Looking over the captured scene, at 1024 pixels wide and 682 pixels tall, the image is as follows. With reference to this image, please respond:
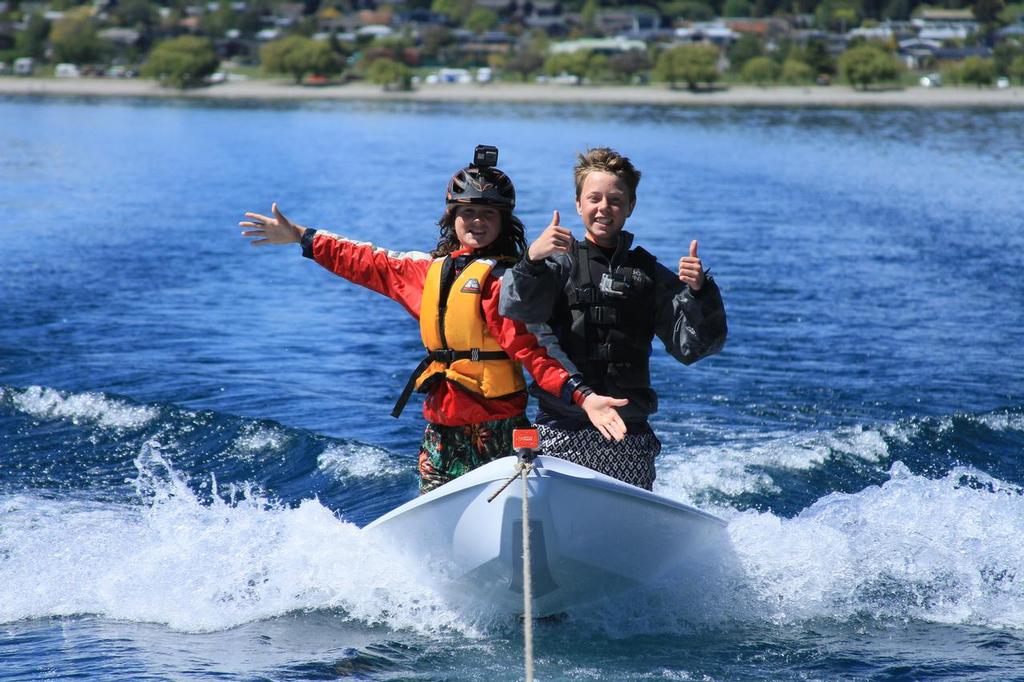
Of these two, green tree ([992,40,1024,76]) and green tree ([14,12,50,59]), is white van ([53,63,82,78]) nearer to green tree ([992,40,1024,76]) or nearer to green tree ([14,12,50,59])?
green tree ([14,12,50,59])

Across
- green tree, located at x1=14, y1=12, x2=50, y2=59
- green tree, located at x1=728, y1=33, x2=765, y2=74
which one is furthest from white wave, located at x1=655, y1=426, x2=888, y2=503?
green tree, located at x1=14, y1=12, x2=50, y2=59

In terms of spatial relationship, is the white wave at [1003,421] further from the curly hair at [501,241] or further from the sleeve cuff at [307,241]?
the sleeve cuff at [307,241]

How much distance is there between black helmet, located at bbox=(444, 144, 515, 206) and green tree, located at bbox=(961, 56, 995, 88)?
8737 centimetres

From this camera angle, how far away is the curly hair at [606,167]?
4891 mm

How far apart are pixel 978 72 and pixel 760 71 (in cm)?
1447

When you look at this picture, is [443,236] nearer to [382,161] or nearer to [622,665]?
[622,665]

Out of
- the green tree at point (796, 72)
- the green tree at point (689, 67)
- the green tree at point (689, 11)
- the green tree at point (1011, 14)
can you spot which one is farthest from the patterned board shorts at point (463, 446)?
the green tree at point (689, 11)

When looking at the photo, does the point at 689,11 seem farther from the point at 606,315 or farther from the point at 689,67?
the point at 606,315

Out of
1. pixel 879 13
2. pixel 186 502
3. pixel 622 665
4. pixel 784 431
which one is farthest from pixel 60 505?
pixel 879 13

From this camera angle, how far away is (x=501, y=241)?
525 centimetres

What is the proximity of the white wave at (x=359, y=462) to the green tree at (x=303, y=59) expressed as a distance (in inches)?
3700

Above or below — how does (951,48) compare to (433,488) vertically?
above

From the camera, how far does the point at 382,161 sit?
37469 mm

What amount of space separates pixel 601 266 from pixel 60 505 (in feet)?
13.7
